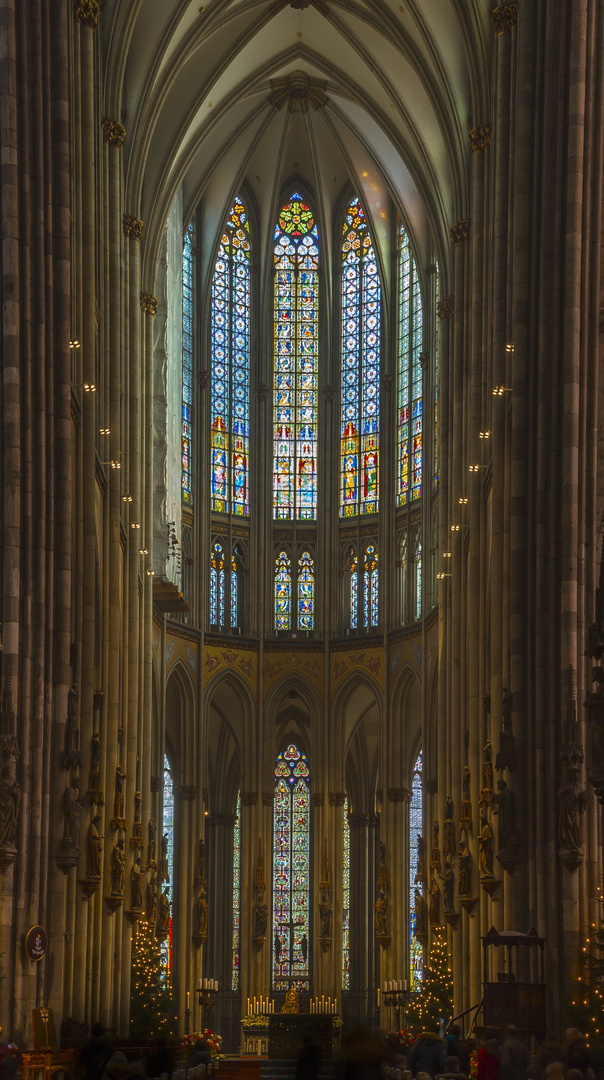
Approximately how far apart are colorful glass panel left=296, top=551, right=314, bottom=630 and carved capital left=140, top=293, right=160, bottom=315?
958 centimetres

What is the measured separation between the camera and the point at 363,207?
45594 millimetres

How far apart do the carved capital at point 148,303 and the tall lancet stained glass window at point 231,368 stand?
6.81m

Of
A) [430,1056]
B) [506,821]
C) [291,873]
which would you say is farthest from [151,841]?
[430,1056]

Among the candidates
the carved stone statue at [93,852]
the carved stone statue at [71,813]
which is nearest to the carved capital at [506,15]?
the carved stone statue at [71,813]

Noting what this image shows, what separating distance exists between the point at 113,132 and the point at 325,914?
67.7 ft

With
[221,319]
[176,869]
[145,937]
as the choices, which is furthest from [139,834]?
[221,319]

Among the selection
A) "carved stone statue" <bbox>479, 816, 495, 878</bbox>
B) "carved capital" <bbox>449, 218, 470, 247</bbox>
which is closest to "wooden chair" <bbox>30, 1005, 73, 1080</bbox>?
"carved stone statue" <bbox>479, 816, 495, 878</bbox>

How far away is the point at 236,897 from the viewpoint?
146ft

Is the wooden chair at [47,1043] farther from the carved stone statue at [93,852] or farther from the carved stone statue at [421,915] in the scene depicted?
the carved stone statue at [421,915]

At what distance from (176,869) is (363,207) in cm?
1881

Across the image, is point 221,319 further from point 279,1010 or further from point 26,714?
point 26,714

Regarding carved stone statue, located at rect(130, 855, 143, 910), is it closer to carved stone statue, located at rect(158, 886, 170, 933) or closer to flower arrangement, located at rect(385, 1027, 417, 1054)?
carved stone statue, located at rect(158, 886, 170, 933)

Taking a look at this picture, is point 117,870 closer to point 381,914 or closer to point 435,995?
point 435,995

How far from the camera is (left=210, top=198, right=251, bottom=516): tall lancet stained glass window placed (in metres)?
45.3
